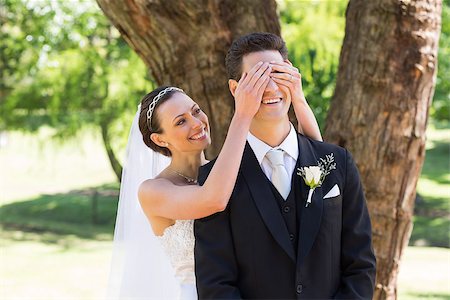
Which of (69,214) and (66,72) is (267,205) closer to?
(66,72)

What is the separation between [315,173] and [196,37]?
6.45 feet

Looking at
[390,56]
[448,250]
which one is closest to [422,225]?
[448,250]

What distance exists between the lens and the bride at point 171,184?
8.98 ft

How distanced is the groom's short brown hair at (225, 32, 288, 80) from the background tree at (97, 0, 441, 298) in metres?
1.55

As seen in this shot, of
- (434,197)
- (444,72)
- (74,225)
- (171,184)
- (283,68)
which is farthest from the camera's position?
(434,197)

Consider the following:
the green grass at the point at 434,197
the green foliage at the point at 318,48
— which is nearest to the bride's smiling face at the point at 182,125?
the green foliage at the point at 318,48

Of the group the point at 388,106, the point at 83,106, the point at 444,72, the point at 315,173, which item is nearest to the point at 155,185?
the point at 315,173

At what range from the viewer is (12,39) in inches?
644

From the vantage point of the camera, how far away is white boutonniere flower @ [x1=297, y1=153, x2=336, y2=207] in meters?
2.74

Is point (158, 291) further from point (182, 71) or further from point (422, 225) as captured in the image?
point (422, 225)

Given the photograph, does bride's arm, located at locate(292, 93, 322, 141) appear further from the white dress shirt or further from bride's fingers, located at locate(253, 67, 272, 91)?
bride's fingers, located at locate(253, 67, 272, 91)

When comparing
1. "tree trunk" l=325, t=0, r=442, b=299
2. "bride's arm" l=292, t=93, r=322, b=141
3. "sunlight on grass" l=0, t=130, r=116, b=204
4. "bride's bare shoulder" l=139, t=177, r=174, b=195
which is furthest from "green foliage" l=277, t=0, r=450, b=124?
"sunlight on grass" l=0, t=130, r=116, b=204

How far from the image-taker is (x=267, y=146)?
2.86 metres

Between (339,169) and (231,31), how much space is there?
1829 millimetres
